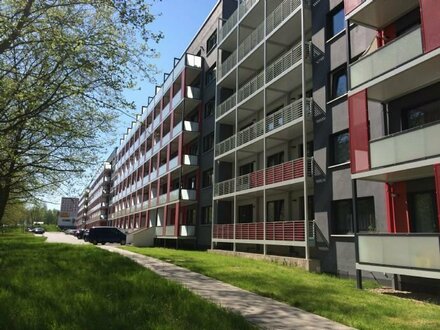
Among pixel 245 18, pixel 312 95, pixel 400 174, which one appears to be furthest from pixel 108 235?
pixel 400 174

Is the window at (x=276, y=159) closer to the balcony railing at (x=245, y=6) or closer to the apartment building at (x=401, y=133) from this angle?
the apartment building at (x=401, y=133)

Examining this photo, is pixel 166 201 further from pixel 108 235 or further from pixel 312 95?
pixel 312 95

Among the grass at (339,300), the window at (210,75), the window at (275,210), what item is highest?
the window at (210,75)

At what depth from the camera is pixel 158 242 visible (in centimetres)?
4306

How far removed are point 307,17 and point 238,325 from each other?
59.8ft

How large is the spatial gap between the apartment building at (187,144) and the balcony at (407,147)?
62.8 ft

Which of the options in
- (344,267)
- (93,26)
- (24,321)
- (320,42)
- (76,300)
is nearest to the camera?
(24,321)

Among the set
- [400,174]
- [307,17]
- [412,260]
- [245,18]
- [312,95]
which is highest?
[245,18]

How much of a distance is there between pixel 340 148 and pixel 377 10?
19.2 feet

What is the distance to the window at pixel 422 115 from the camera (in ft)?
45.0

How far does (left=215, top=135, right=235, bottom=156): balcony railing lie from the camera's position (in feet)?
94.3

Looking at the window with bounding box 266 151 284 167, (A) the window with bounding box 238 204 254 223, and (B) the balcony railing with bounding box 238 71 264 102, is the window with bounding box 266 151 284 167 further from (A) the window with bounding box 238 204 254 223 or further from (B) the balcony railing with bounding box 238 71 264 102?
(B) the balcony railing with bounding box 238 71 264 102

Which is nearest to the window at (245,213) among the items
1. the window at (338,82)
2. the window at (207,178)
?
the window at (207,178)

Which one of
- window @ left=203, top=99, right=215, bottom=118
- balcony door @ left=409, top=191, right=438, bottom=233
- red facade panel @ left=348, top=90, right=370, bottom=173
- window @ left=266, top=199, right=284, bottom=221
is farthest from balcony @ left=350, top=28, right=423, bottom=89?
window @ left=203, top=99, right=215, bottom=118
